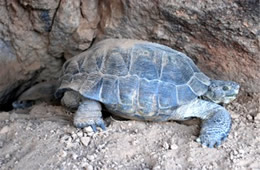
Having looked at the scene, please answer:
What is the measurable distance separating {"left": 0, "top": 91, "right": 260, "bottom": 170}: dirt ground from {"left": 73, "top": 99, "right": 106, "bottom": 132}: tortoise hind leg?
0.07m

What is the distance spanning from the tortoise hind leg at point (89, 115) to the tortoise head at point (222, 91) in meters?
1.19

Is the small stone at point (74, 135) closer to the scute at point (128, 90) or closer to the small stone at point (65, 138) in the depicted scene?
the small stone at point (65, 138)

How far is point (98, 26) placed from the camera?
14.3 feet

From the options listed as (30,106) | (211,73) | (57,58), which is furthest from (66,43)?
(211,73)

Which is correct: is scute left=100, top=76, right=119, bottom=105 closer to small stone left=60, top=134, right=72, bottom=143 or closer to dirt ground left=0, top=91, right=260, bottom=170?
dirt ground left=0, top=91, right=260, bottom=170

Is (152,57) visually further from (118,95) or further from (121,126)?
(121,126)

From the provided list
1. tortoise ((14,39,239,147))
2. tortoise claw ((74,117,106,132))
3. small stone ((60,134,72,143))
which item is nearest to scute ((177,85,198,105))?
tortoise ((14,39,239,147))

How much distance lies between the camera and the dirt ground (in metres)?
2.77

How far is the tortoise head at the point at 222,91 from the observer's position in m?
3.46

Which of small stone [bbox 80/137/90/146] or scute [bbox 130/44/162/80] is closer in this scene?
small stone [bbox 80/137/90/146]

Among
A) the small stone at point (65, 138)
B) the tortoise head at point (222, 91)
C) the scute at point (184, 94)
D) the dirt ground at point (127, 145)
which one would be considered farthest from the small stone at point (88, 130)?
the tortoise head at point (222, 91)

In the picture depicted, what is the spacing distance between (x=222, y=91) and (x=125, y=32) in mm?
1386

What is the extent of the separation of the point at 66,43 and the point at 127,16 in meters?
1.00

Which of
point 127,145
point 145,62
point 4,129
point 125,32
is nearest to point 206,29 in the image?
point 145,62
